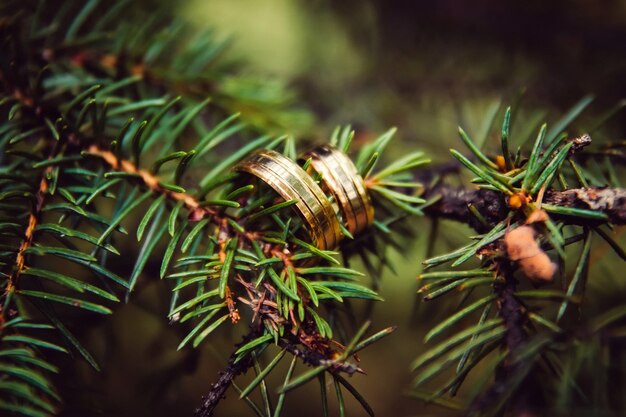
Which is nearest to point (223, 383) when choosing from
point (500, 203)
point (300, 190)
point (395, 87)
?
point (300, 190)

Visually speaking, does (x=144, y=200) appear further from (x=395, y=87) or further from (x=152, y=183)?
(x=395, y=87)

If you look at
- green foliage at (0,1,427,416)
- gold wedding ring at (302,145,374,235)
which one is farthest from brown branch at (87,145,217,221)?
gold wedding ring at (302,145,374,235)

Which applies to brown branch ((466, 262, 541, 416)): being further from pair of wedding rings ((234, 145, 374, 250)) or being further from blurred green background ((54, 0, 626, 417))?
blurred green background ((54, 0, 626, 417))

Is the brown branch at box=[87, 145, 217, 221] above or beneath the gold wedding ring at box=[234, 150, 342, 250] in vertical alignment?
above

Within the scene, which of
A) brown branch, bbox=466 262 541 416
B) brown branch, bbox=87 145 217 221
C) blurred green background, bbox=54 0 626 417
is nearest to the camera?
brown branch, bbox=466 262 541 416

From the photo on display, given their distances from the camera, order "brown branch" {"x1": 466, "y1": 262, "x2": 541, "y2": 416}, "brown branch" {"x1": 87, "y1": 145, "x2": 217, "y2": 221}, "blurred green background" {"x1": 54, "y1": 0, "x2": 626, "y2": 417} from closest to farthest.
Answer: "brown branch" {"x1": 466, "y1": 262, "x2": 541, "y2": 416} < "brown branch" {"x1": 87, "y1": 145, "x2": 217, "y2": 221} < "blurred green background" {"x1": 54, "y1": 0, "x2": 626, "y2": 417}

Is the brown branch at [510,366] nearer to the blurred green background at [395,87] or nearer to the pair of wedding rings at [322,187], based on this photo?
the pair of wedding rings at [322,187]

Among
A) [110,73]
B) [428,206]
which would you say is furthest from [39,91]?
[428,206]

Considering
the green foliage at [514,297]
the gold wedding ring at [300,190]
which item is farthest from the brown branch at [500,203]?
the gold wedding ring at [300,190]

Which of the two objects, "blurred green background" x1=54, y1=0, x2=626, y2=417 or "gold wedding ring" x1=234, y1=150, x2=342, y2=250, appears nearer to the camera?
"gold wedding ring" x1=234, y1=150, x2=342, y2=250
